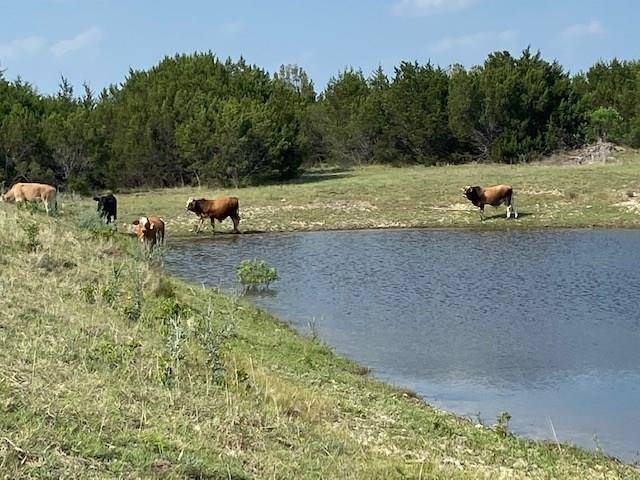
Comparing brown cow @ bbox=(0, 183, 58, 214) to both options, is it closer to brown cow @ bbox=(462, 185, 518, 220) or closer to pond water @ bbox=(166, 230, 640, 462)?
pond water @ bbox=(166, 230, 640, 462)

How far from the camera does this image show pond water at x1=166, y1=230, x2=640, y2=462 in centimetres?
997

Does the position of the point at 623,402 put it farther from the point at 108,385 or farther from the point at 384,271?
the point at 384,271

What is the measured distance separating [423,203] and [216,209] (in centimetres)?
747

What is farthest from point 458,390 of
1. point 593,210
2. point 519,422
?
point 593,210

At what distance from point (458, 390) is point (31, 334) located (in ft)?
16.1

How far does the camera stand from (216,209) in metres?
28.7

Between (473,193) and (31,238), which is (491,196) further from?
(31,238)

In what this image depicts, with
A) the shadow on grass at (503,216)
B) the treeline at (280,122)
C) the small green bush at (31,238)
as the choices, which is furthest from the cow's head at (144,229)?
the treeline at (280,122)

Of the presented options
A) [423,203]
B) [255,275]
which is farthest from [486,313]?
[423,203]

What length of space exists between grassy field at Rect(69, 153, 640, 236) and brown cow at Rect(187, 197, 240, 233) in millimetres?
603

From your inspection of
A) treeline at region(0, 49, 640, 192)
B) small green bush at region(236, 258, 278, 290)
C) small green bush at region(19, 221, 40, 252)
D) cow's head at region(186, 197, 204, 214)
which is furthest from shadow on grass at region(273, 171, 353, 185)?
small green bush at region(19, 221, 40, 252)

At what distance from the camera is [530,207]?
30094 millimetres

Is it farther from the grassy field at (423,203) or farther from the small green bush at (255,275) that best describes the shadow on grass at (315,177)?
the small green bush at (255,275)

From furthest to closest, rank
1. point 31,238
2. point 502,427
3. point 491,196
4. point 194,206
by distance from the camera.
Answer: point 491,196 → point 194,206 → point 31,238 → point 502,427
